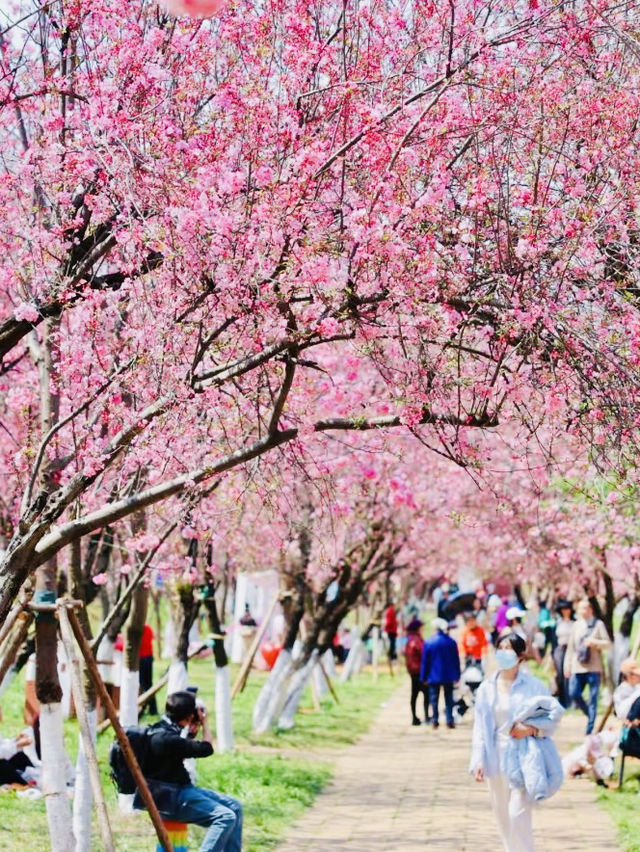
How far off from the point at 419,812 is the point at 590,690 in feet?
18.9

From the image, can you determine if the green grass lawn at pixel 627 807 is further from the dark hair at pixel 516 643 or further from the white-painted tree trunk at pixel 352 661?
the white-painted tree trunk at pixel 352 661

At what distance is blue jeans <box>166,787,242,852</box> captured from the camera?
27.6 ft

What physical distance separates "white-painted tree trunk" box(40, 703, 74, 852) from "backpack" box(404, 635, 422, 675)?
1338 cm

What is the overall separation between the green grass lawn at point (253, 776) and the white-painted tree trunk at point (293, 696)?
236 mm

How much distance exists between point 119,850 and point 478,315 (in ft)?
18.4

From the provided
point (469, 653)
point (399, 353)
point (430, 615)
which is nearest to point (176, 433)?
point (399, 353)

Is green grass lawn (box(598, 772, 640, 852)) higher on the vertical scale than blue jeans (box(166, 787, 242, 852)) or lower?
lower

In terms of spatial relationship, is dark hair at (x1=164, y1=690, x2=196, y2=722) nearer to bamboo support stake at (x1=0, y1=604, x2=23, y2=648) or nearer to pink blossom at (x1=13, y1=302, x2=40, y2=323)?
bamboo support stake at (x1=0, y1=604, x2=23, y2=648)

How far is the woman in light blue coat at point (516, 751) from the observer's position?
30.9ft

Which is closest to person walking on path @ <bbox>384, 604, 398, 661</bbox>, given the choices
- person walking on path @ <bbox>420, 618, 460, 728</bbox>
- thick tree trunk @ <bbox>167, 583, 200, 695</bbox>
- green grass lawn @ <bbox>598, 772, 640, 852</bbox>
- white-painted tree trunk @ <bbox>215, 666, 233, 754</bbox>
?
person walking on path @ <bbox>420, 618, 460, 728</bbox>

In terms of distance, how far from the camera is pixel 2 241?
29.6 ft

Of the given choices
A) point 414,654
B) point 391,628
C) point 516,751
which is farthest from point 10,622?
point 391,628

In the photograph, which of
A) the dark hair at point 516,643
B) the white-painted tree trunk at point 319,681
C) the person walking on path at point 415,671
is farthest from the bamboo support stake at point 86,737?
the white-painted tree trunk at point 319,681

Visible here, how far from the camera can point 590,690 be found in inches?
715
